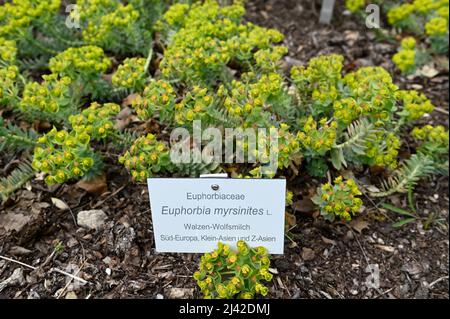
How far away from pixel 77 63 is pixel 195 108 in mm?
683

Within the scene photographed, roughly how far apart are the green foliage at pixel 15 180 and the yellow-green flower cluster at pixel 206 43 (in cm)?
79

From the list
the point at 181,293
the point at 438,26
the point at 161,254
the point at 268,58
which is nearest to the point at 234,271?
the point at 181,293

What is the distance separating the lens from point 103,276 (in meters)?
1.99

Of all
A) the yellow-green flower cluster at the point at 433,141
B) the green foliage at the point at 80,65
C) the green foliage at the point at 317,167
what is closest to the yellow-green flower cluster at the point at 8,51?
the green foliage at the point at 80,65

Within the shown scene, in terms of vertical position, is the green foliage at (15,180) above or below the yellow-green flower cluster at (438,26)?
below

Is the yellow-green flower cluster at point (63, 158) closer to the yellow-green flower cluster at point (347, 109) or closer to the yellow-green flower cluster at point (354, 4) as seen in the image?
the yellow-green flower cluster at point (347, 109)

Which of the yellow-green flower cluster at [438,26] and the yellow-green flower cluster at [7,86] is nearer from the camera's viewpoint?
the yellow-green flower cluster at [7,86]

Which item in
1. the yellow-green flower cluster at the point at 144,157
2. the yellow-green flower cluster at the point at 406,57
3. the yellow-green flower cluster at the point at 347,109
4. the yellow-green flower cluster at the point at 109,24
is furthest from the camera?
the yellow-green flower cluster at the point at 406,57

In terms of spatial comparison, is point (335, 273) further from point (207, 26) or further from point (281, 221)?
point (207, 26)

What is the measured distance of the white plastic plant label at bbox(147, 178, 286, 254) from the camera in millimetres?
1794

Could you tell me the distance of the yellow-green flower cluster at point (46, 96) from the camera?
204 cm
